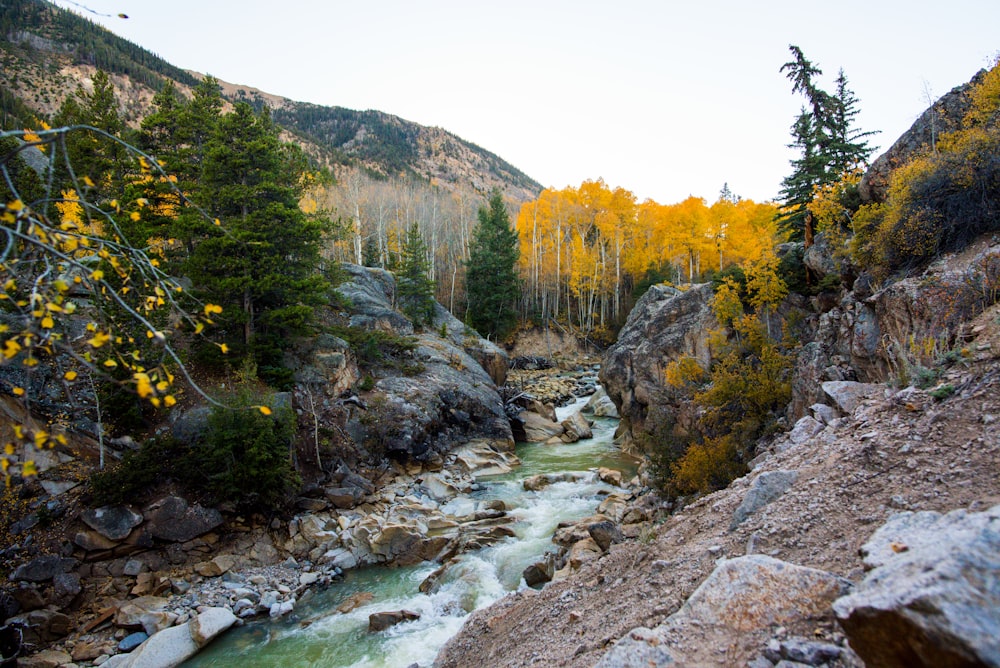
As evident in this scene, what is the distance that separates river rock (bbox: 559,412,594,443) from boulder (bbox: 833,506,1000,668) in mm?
20123

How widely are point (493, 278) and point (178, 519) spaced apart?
3194 cm

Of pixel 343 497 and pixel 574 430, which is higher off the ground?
pixel 343 497

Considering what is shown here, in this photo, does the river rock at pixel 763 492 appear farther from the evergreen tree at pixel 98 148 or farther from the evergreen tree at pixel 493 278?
the evergreen tree at pixel 493 278

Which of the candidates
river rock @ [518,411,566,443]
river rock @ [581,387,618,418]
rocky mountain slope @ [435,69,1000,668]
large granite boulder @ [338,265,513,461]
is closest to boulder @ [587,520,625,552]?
rocky mountain slope @ [435,69,1000,668]

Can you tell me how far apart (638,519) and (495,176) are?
12701cm

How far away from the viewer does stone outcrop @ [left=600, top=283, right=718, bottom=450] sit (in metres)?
19.1

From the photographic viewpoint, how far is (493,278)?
40.8m

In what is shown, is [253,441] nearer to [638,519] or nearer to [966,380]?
[638,519]

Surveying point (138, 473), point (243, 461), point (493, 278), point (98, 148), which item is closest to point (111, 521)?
point (138, 473)

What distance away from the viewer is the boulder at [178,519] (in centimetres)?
1080

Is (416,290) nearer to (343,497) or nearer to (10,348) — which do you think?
(343,497)

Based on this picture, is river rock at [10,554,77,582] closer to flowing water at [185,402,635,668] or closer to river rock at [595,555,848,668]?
flowing water at [185,402,635,668]

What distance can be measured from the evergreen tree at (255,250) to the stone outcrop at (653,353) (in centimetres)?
1347

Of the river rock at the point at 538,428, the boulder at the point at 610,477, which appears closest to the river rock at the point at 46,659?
the boulder at the point at 610,477
